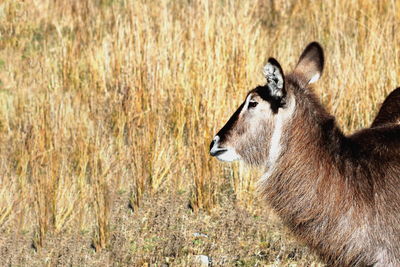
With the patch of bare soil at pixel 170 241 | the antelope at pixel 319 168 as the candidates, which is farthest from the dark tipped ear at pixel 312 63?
the patch of bare soil at pixel 170 241

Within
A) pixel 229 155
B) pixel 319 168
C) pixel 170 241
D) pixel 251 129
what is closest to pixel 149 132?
pixel 170 241

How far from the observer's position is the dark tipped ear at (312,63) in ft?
17.8

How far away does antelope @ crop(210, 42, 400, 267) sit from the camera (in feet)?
16.1

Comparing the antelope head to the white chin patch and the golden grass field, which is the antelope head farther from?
the golden grass field

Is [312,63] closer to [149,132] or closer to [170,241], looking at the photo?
[170,241]

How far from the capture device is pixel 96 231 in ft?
21.3

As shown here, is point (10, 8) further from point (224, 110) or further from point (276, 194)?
point (276, 194)

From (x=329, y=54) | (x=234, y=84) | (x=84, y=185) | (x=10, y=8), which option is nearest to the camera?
(x=84, y=185)

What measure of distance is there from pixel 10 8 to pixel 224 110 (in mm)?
4318

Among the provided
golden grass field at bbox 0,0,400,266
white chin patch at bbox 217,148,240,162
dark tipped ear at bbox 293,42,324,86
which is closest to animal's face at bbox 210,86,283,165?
white chin patch at bbox 217,148,240,162

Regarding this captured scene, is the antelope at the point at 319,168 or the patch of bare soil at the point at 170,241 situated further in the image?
the patch of bare soil at the point at 170,241

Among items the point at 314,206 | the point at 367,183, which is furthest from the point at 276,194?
the point at 367,183

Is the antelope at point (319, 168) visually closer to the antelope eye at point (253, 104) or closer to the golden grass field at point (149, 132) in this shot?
the antelope eye at point (253, 104)

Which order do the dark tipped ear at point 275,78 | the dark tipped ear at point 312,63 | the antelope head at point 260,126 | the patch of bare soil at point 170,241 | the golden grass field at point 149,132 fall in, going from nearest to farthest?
the dark tipped ear at point 275,78 < the antelope head at point 260,126 < the dark tipped ear at point 312,63 < the patch of bare soil at point 170,241 < the golden grass field at point 149,132
